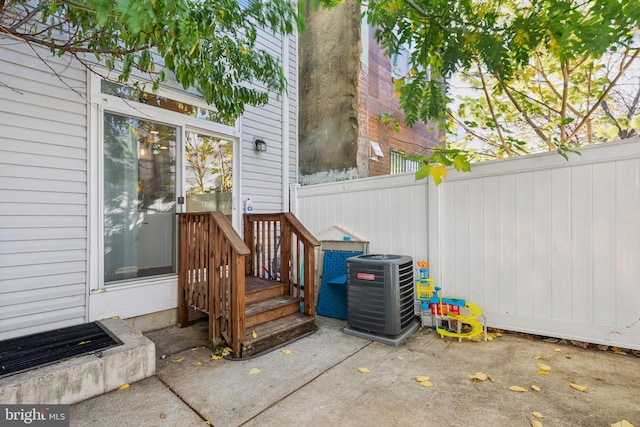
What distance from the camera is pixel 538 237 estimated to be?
9.70 ft

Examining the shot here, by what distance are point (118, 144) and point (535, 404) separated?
413 cm

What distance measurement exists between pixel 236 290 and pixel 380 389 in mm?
1407

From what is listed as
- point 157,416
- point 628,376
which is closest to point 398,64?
point 628,376

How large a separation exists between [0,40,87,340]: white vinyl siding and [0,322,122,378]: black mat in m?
0.18

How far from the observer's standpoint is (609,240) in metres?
2.64

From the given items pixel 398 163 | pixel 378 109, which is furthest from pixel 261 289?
pixel 398 163

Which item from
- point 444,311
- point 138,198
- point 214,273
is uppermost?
point 138,198

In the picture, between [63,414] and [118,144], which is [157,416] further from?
[118,144]

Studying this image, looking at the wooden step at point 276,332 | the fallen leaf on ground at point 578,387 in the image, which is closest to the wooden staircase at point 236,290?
the wooden step at point 276,332

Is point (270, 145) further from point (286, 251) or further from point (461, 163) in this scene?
point (461, 163)

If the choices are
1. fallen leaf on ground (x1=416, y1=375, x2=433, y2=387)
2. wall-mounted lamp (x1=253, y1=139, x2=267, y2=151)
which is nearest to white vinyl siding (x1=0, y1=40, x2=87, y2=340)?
wall-mounted lamp (x1=253, y1=139, x2=267, y2=151)

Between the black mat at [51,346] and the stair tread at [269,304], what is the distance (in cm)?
111

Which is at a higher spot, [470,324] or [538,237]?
[538,237]

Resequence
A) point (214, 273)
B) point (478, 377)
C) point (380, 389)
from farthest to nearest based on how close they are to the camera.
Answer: point (214, 273) → point (478, 377) → point (380, 389)
